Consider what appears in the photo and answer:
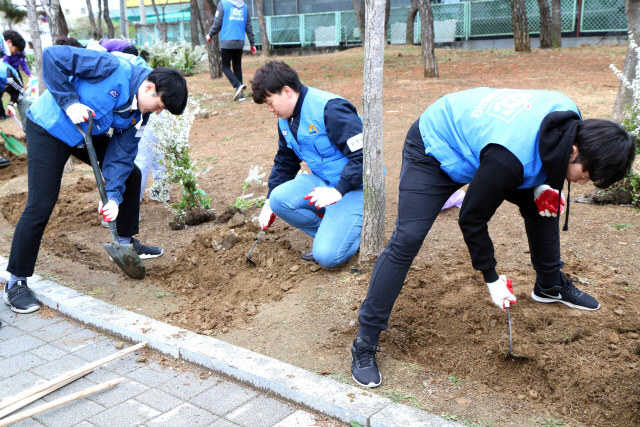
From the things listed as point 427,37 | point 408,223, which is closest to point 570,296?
point 408,223

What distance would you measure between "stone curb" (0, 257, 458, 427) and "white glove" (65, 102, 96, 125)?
1127 mm

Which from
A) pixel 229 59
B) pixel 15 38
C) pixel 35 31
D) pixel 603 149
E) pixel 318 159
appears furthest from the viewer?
pixel 15 38

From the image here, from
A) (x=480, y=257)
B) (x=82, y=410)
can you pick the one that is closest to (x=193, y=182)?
(x=82, y=410)

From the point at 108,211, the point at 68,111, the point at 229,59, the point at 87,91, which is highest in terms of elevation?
the point at 229,59

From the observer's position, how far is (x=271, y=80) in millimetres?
3305

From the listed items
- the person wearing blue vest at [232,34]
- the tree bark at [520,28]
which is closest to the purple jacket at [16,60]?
the person wearing blue vest at [232,34]

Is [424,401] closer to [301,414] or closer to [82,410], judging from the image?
[301,414]

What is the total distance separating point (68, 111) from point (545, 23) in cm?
1462

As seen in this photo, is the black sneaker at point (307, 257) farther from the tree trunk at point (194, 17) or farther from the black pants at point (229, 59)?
the tree trunk at point (194, 17)

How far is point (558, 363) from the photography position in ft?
8.53

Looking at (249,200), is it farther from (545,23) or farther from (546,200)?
(545,23)

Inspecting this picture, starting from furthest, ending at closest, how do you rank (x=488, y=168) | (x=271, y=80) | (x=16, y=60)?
1. (x=16, y=60)
2. (x=271, y=80)
3. (x=488, y=168)

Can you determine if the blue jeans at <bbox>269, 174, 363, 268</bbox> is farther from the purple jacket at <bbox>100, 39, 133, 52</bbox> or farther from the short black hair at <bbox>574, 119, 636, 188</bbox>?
the purple jacket at <bbox>100, 39, 133, 52</bbox>

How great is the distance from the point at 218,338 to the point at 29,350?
1050 millimetres
